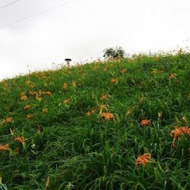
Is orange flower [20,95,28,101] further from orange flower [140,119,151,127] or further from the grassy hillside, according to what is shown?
orange flower [140,119,151,127]

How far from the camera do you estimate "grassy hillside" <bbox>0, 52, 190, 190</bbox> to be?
2982 mm

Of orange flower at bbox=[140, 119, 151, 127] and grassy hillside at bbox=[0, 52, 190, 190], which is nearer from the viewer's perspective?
grassy hillside at bbox=[0, 52, 190, 190]

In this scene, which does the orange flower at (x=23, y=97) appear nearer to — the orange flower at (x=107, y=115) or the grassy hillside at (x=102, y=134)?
the grassy hillside at (x=102, y=134)

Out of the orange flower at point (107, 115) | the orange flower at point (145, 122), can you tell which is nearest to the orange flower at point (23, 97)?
the orange flower at point (107, 115)

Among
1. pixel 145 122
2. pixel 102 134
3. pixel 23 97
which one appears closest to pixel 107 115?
pixel 102 134

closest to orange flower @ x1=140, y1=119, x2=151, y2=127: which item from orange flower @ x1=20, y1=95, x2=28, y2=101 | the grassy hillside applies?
the grassy hillside

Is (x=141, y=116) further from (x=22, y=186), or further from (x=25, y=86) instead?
(x=25, y=86)

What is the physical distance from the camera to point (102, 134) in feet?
12.4

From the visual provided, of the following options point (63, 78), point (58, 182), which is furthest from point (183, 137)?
point (63, 78)

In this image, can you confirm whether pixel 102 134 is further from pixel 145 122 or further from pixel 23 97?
pixel 23 97

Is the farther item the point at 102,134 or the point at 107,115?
the point at 107,115

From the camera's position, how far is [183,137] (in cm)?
328

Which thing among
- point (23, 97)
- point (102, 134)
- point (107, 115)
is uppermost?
point (23, 97)

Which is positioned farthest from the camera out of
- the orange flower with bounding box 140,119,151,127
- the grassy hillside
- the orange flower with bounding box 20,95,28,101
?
the orange flower with bounding box 20,95,28,101
